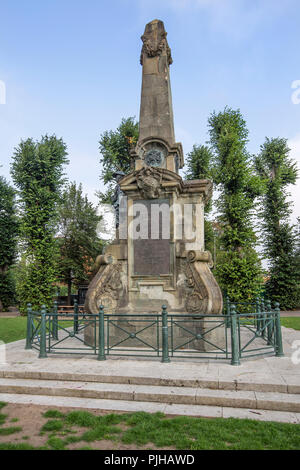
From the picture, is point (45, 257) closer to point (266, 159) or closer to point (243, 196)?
point (243, 196)

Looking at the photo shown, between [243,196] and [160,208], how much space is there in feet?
47.2

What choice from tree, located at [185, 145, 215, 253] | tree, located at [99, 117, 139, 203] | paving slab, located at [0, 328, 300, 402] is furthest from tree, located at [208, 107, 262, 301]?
paving slab, located at [0, 328, 300, 402]

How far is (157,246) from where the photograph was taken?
10086 millimetres

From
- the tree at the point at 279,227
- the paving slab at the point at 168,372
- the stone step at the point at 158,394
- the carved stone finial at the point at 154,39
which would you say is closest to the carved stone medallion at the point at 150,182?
the carved stone finial at the point at 154,39

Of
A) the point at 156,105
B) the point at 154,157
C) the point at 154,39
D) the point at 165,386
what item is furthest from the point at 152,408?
the point at 154,39

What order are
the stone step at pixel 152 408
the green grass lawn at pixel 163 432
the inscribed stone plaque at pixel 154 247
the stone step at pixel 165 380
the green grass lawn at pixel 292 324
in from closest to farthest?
the green grass lawn at pixel 163 432 → the stone step at pixel 152 408 → the stone step at pixel 165 380 → the inscribed stone plaque at pixel 154 247 → the green grass lawn at pixel 292 324

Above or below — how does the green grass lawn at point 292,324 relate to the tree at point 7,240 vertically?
below

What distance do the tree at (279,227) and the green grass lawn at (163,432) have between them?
905 inches

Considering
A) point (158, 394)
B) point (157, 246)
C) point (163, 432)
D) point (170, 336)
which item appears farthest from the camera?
point (157, 246)

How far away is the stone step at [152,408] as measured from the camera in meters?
5.33

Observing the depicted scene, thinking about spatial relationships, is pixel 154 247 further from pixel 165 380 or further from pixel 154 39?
pixel 154 39

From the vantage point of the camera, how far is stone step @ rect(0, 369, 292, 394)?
20.2 ft

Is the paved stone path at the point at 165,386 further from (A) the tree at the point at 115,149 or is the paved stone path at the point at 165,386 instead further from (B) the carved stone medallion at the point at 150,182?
(A) the tree at the point at 115,149

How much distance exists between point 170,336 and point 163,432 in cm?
488
